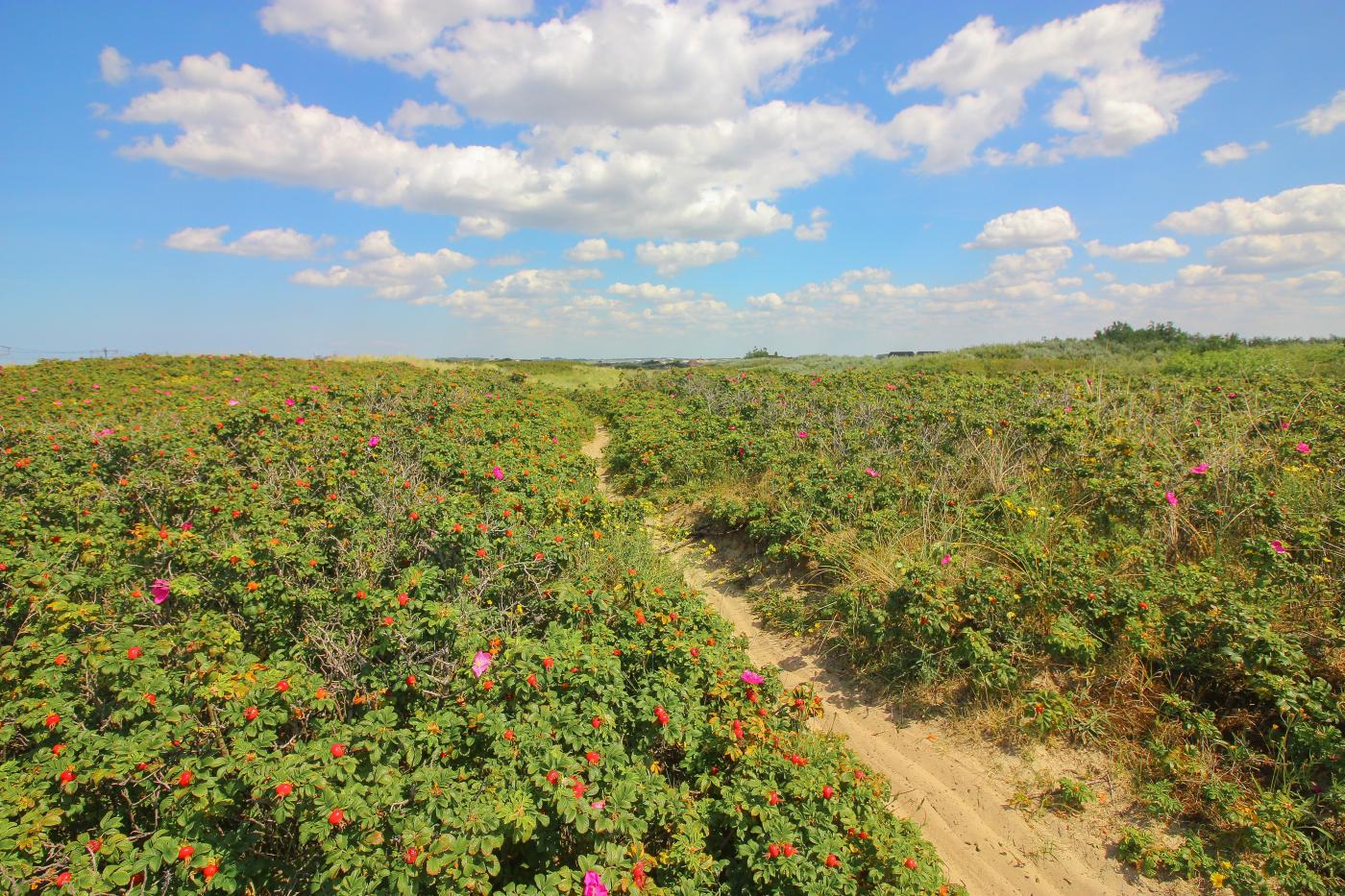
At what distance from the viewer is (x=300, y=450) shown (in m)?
5.73

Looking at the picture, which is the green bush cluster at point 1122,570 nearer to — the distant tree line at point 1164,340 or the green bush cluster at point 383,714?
the green bush cluster at point 383,714

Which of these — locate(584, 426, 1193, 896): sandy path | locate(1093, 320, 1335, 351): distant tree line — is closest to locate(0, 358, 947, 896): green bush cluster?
locate(584, 426, 1193, 896): sandy path

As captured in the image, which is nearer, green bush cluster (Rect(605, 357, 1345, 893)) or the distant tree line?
green bush cluster (Rect(605, 357, 1345, 893))

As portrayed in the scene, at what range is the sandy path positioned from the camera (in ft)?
10.2

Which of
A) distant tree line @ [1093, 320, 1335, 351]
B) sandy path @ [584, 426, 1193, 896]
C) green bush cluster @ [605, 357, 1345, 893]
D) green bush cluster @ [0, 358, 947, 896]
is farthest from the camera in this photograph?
distant tree line @ [1093, 320, 1335, 351]

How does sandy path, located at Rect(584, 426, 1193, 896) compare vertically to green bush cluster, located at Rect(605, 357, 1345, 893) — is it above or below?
below

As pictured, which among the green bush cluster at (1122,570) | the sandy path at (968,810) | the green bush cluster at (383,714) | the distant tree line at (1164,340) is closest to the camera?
the green bush cluster at (383,714)

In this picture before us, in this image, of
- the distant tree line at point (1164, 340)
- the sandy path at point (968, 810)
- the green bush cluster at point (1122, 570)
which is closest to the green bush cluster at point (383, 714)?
the sandy path at point (968, 810)

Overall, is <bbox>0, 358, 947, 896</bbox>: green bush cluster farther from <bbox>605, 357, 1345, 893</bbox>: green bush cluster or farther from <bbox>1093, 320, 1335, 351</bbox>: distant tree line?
<bbox>1093, 320, 1335, 351</bbox>: distant tree line

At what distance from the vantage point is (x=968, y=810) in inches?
138

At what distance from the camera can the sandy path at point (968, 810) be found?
3096 millimetres

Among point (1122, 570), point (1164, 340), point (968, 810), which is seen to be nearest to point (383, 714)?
point (968, 810)

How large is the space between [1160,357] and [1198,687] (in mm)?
19375

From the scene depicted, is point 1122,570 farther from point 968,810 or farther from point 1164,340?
point 1164,340
